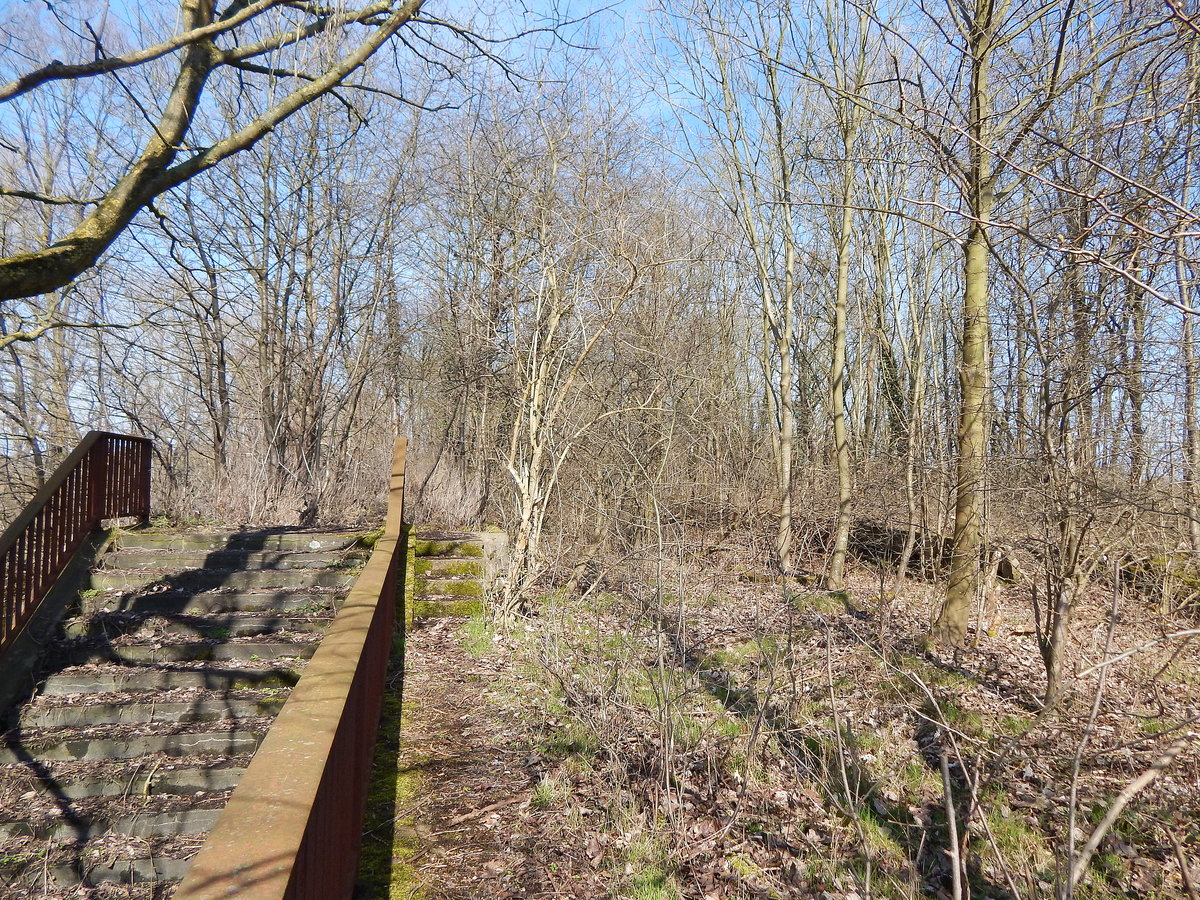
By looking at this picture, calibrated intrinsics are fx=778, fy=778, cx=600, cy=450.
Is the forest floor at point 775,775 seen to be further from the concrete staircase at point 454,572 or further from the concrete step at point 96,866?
the concrete step at point 96,866

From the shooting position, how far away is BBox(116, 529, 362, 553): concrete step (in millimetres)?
8227

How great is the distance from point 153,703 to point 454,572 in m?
3.80

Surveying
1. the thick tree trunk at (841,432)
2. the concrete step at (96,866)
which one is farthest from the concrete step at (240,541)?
the thick tree trunk at (841,432)

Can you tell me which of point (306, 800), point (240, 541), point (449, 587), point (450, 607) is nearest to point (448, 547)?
point (449, 587)

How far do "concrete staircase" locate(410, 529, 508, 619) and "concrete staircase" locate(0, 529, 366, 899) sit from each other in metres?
0.94

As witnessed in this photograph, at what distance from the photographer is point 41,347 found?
15.2m

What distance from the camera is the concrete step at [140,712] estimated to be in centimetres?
583

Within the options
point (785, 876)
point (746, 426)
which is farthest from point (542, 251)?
point (746, 426)

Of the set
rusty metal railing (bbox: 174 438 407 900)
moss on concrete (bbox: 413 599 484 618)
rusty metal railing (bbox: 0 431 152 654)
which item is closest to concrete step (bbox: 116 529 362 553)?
rusty metal railing (bbox: 0 431 152 654)

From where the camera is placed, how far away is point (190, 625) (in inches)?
274

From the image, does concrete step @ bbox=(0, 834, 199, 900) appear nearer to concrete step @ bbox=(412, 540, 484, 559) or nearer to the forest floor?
the forest floor

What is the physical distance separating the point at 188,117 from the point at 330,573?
14.4ft

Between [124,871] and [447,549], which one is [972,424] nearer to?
[447,549]

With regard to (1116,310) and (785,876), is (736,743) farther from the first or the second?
(1116,310)
